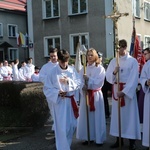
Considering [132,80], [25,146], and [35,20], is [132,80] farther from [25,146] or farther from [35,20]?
[35,20]

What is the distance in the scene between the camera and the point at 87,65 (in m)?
7.00

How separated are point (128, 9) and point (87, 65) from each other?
757 inches

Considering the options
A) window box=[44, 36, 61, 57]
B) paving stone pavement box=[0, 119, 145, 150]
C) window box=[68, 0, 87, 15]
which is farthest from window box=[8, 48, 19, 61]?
paving stone pavement box=[0, 119, 145, 150]

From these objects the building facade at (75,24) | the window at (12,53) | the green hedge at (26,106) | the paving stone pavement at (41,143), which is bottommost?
the paving stone pavement at (41,143)

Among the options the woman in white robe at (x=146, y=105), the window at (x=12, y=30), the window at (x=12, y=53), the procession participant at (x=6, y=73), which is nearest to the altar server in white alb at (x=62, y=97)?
the woman in white robe at (x=146, y=105)

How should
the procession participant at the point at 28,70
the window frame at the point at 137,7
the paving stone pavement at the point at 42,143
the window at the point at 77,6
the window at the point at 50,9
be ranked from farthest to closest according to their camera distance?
the window frame at the point at 137,7 → the window at the point at 50,9 → the window at the point at 77,6 → the procession participant at the point at 28,70 → the paving stone pavement at the point at 42,143

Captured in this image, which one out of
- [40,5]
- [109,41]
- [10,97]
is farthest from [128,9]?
[10,97]

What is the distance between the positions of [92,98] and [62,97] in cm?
A: 107

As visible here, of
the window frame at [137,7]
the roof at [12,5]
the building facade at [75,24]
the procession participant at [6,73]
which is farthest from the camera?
the roof at [12,5]

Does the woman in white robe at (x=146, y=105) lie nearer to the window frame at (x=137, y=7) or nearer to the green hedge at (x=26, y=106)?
the green hedge at (x=26, y=106)

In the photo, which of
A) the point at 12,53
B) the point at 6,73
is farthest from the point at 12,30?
the point at 6,73

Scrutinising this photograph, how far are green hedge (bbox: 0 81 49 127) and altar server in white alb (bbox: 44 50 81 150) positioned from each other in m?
2.24

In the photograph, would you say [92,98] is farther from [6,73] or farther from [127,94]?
[6,73]

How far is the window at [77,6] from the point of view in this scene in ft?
76.9
